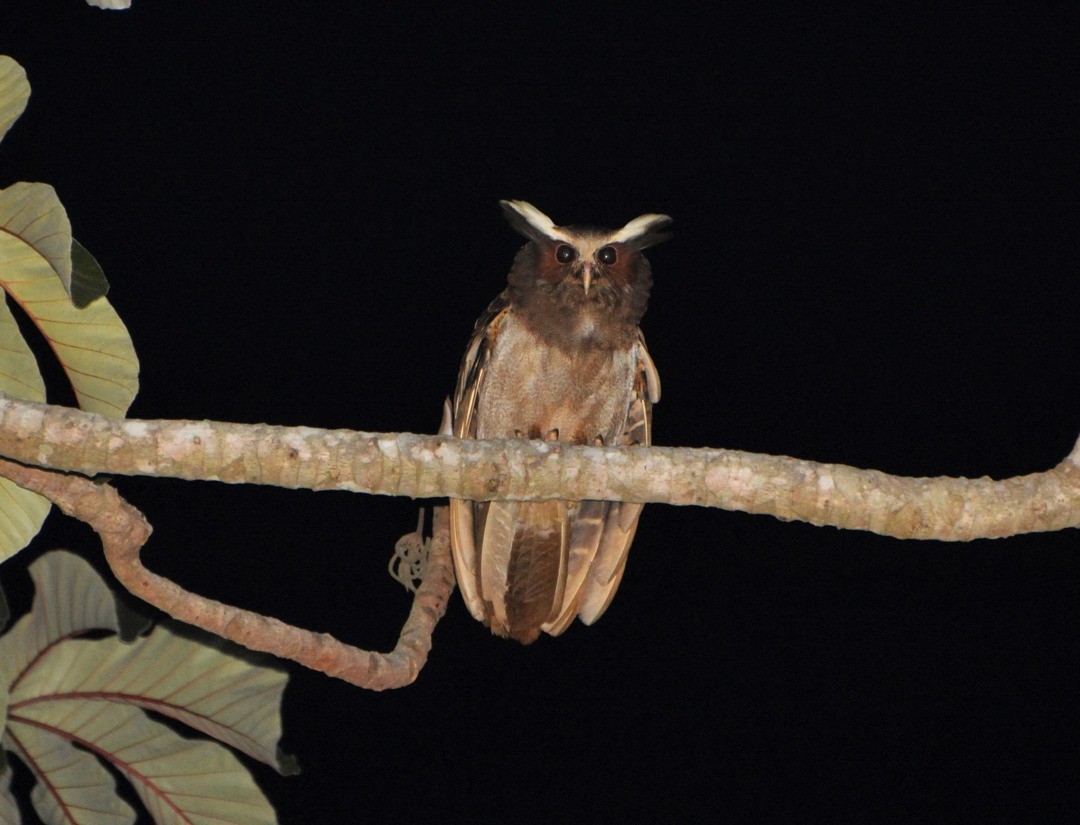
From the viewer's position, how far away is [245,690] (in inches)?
77.0

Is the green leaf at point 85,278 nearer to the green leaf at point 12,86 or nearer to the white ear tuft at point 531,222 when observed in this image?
the green leaf at point 12,86

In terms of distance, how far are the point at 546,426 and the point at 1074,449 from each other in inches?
56.2

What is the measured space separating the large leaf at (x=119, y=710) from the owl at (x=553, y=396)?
41.8 inches

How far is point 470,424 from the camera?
122 inches

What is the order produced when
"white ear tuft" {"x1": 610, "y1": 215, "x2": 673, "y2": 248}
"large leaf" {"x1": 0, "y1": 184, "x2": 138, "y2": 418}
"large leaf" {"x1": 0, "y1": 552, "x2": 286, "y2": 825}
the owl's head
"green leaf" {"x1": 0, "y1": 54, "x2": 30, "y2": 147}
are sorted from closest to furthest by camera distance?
"green leaf" {"x1": 0, "y1": 54, "x2": 30, "y2": 147}, "large leaf" {"x1": 0, "y1": 184, "x2": 138, "y2": 418}, "large leaf" {"x1": 0, "y1": 552, "x2": 286, "y2": 825}, the owl's head, "white ear tuft" {"x1": 610, "y1": 215, "x2": 673, "y2": 248}

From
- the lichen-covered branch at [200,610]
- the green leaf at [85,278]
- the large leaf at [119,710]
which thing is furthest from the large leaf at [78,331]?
the large leaf at [119,710]

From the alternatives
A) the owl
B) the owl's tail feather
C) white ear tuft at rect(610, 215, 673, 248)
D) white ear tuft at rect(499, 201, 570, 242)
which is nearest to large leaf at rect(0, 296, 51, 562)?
the owl

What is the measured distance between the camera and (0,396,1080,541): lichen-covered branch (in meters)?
1.80

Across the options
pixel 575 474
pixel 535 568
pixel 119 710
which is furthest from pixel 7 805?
pixel 535 568

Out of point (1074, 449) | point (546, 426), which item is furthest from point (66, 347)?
point (1074, 449)

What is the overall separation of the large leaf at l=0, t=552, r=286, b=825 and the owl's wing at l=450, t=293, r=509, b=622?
1.03m

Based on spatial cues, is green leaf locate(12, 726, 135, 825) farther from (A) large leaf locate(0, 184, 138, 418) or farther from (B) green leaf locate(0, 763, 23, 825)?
(A) large leaf locate(0, 184, 138, 418)

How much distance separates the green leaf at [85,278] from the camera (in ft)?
5.45

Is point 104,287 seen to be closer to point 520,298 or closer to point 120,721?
point 120,721
